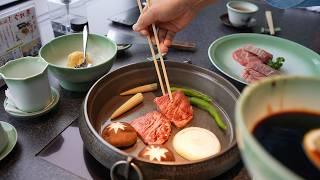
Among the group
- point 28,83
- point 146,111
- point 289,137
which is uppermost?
point 289,137

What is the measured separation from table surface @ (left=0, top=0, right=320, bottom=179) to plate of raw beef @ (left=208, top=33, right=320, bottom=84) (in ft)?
0.21

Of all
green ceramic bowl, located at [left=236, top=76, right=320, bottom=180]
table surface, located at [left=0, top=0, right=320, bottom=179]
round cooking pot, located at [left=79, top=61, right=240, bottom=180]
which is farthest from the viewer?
table surface, located at [left=0, top=0, right=320, bottom=179]

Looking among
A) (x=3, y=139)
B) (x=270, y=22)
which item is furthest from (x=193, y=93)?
(x=270, y=22)

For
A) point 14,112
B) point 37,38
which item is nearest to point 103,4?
point 37,38

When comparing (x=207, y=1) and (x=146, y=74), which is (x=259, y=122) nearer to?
(x=146, y=74)

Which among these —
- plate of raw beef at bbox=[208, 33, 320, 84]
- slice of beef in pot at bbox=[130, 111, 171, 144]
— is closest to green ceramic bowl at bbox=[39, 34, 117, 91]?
slice of beef in pot at bbox=[130, 111, 171, 144]

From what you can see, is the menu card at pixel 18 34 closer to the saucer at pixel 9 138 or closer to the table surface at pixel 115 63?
the table surface at pixel 115 63

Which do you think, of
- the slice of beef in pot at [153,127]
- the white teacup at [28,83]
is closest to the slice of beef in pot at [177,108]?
the slice of beef in pot at [153,127]

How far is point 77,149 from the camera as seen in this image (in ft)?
2.43

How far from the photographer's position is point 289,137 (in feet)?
1.01

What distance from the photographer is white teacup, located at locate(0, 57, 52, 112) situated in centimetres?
74

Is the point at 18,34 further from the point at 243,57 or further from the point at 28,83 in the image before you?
the point at 243,57

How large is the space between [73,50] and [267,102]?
83 cm

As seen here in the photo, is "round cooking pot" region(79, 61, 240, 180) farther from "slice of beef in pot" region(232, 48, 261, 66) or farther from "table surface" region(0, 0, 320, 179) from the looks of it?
"slice of beef in pot" region(232, 48, 261, 66)
